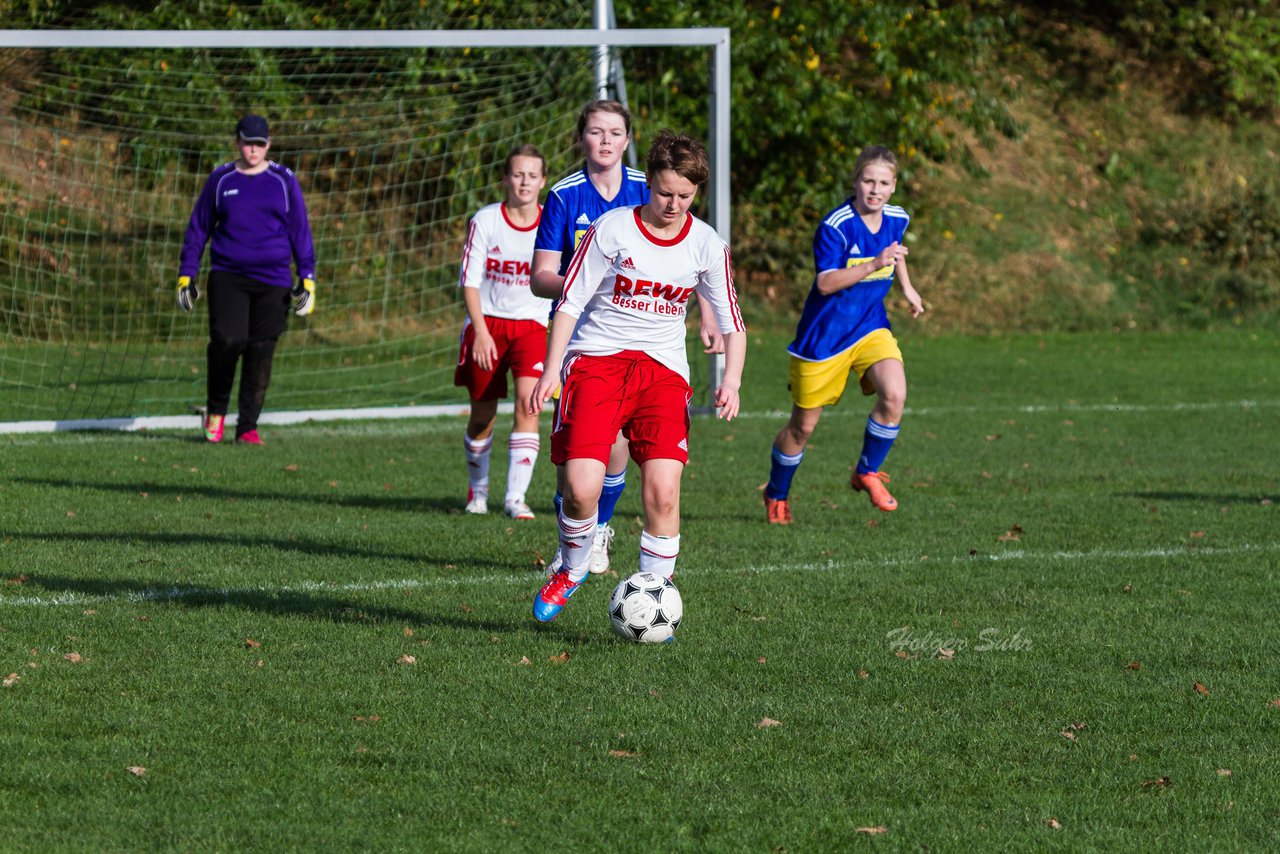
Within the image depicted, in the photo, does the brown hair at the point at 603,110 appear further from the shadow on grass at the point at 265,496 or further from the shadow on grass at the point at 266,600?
the shadow on grass at the point at 265,496

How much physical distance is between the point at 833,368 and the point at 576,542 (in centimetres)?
297

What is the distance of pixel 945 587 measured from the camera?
664cm

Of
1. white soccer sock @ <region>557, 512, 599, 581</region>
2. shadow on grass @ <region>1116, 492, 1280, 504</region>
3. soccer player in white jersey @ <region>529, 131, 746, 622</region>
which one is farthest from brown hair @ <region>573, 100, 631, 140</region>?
shadow on grass @ <region>1116, 492, 1280, 504</region>

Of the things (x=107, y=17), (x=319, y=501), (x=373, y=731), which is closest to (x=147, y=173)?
(x=107, y=17)

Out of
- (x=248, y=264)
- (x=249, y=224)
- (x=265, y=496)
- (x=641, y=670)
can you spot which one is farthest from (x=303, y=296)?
(x=641, y=670)

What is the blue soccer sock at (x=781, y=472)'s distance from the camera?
8328mm

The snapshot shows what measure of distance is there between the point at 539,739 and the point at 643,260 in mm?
1902

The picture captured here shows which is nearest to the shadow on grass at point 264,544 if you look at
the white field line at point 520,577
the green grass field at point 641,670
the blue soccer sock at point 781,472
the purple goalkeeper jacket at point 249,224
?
the green grass field at point 641,670

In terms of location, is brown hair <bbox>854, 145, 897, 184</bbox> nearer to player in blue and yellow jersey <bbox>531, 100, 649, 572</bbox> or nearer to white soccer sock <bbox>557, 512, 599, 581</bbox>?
player in blue and yellow jersey <bbox>531, 100, 649, 572</bbox>

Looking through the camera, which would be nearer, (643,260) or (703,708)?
(703,708)

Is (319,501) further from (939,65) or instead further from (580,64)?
(939,65)

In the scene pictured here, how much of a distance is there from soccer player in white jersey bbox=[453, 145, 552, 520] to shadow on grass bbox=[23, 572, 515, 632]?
7.24 feet

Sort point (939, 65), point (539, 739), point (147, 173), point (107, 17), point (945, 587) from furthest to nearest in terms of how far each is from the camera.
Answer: point (939, 65) → point (107, 17) → point (147, 173) → point (945, 587) → point (539, 739)

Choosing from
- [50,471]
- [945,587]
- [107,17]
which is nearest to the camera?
[945,587]
